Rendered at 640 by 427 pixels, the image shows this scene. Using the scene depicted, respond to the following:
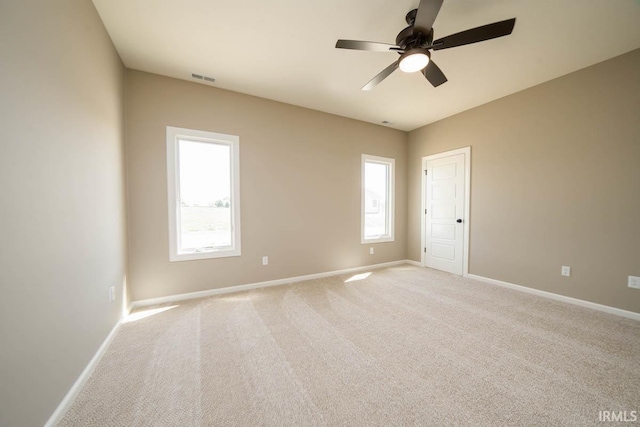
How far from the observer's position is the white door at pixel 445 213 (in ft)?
13.1

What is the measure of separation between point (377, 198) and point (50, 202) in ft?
14.4

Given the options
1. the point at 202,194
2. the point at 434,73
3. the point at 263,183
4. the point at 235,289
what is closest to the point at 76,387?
the point at 235,289

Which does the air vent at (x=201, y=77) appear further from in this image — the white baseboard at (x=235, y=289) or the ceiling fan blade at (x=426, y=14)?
the white baseboard at (x=235, y=289)

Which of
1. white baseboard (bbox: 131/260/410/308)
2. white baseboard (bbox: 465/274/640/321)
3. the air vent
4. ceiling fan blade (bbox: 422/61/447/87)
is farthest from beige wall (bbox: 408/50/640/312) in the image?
the air vent

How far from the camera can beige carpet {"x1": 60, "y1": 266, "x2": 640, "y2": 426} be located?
132 cm

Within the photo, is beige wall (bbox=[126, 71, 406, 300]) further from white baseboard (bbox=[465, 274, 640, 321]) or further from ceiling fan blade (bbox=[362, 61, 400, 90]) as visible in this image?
white baseboard (bbox=[465, 274, 640, 321])

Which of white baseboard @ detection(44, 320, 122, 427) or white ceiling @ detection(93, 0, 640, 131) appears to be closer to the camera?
white baseboard @ detection(44, 320, 122, 427)

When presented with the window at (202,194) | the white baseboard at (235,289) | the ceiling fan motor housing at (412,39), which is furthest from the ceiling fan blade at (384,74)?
the white baseboard at (235,289)

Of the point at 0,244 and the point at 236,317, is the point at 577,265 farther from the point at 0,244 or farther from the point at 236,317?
the point at 0,244

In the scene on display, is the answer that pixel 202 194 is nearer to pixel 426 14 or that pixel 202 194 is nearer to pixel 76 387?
pixel 76 387

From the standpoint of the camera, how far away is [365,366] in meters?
1.71

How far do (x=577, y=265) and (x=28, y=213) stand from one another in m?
5.04

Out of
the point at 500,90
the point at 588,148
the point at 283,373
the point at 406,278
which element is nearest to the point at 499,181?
the point at 588,148

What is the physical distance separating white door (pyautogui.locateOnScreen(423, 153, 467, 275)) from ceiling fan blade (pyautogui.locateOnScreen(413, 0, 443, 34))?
2.85 metres
